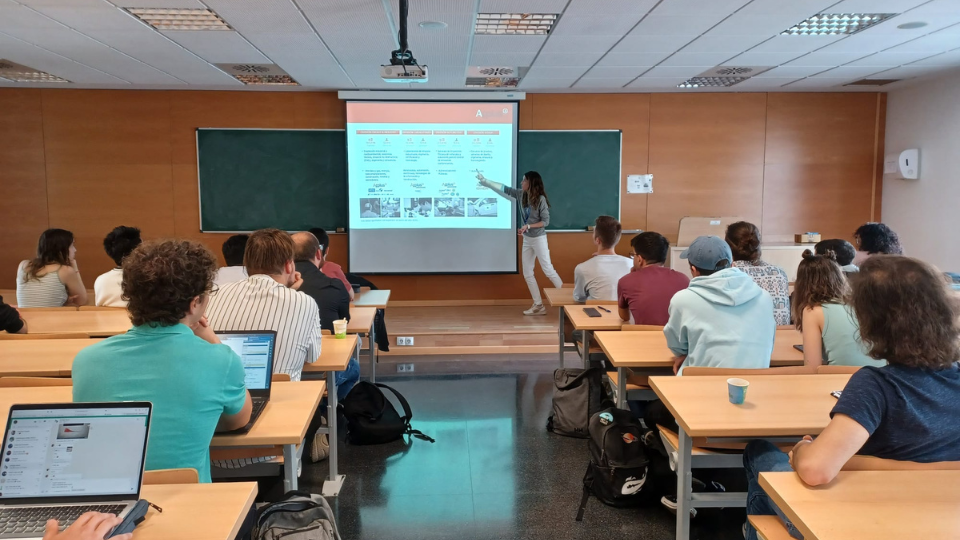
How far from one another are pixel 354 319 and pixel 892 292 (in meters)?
2.91

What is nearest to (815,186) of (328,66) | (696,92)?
(696,92)

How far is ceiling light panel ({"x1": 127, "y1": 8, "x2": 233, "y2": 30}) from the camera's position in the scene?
4.20m

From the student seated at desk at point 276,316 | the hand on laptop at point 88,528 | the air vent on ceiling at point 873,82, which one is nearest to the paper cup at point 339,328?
the student seated at desk at point 276,316

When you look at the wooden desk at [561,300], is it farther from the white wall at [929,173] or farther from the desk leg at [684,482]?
the white wall at [929,173]

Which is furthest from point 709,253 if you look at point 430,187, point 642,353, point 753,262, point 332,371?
point 430,187

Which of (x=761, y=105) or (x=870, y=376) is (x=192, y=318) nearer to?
(x=870, y=376)

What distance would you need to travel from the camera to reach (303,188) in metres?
7.21

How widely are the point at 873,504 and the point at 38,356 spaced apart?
10.6 ft

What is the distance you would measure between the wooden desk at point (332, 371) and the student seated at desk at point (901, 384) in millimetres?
1877

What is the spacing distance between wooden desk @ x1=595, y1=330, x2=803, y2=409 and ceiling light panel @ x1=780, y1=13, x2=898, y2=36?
8.67 feet

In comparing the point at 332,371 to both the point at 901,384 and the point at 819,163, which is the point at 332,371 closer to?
the point at 901,384

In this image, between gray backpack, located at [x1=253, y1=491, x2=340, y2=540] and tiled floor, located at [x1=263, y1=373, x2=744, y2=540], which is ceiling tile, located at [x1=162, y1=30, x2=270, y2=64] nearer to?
tiled floor, located at [x1=263, y1=373, x2=744, y2=540]

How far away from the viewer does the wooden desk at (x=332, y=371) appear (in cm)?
273

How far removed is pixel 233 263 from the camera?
405 centimetres
